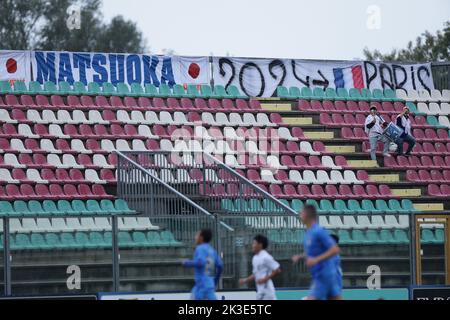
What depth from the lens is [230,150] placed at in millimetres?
Result: 31250

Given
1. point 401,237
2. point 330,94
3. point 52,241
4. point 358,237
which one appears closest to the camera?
point 52,241

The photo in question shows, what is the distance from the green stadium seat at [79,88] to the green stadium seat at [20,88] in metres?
1.23

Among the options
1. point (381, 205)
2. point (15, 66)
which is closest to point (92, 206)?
point (15, 66)

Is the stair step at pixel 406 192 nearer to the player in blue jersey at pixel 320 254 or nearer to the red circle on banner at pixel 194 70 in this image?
the red circle on banner at pixel 194 70

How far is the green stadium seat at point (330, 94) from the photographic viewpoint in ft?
114

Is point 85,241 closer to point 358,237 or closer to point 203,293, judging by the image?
point 203,293

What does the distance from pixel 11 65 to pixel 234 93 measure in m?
5.87

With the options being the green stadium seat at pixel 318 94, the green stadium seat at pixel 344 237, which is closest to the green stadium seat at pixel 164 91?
the green stadium seat at pixel 318 94

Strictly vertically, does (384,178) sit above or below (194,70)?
below

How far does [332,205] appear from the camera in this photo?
30641 millimetres

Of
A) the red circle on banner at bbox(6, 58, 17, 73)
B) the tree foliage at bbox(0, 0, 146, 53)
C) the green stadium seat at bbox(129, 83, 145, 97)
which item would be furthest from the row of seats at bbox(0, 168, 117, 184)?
the tree foliage at bbox(0, 0, 146, 53)

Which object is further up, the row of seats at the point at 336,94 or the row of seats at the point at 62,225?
the row of seats at the point at 336,94
